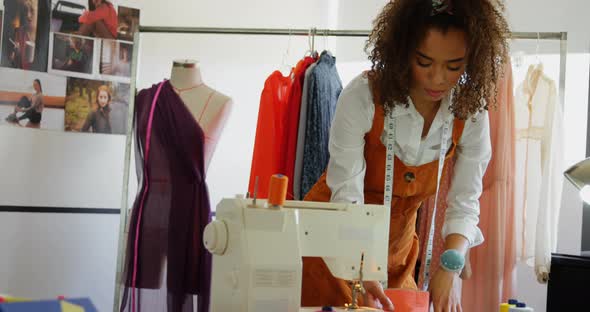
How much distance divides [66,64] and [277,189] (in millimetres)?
2100

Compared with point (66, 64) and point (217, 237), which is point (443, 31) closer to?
point (217, 237)

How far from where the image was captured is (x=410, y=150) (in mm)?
2004

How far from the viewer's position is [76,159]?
11.0 ft

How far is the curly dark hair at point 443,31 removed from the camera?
1.87 meters

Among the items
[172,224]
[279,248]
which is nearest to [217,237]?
[279,248]

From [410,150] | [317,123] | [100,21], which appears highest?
[100,21]

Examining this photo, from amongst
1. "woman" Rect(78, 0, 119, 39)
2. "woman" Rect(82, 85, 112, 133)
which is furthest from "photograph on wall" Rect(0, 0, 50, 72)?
"woman" Rect(82, 85, 112, 133)

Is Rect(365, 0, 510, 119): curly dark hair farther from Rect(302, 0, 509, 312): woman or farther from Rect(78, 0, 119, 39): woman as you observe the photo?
Rect(78, 0, 119, 39): woman

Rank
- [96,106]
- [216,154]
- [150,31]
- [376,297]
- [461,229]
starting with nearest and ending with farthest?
1. [376,297]
2. [461,229]
3. [150,31]
4. [96,106]
5. [216,154]

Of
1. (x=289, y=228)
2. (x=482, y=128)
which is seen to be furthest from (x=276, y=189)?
(x=482, y=128)

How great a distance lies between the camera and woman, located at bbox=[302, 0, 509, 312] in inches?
73.0

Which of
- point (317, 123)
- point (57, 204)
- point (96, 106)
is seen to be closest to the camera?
point (317, 123)

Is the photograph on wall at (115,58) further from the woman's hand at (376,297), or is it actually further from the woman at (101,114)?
the woman's hand at (376,297)

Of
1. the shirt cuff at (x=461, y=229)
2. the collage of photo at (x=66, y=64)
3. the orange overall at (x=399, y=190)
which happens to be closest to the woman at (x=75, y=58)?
the collage of photo at (x=66, y=64)
